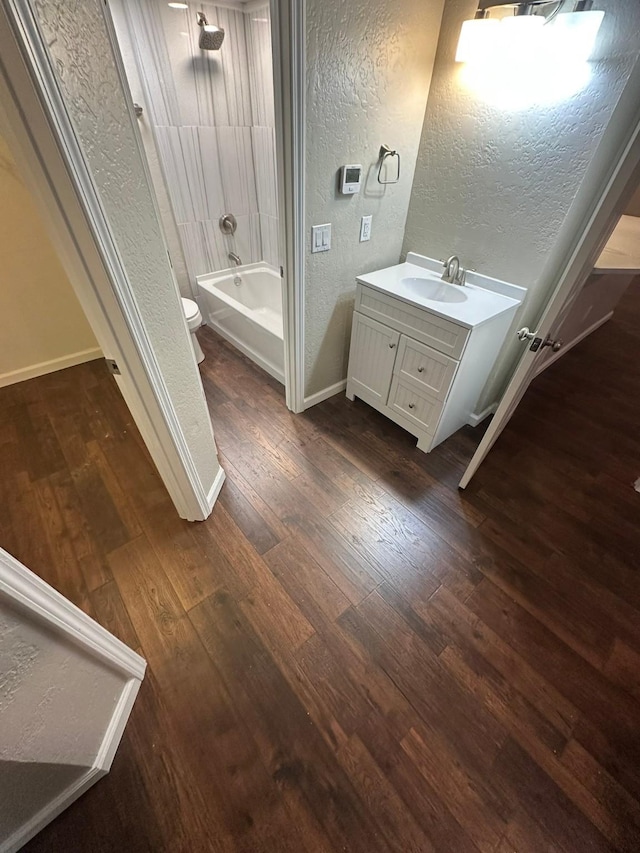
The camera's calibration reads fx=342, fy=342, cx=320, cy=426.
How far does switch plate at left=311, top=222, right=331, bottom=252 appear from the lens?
1.69m

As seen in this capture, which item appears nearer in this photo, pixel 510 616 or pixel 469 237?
pixel 510 616

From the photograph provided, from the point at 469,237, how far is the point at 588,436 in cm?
150

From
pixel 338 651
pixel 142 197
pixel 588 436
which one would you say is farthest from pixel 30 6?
pixel 588 436

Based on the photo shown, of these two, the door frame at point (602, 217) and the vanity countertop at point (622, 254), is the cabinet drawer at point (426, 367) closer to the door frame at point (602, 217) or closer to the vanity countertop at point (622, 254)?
the door frame at point (602, 217)

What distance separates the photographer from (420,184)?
6.35ft

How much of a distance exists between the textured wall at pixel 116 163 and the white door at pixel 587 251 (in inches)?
51.5

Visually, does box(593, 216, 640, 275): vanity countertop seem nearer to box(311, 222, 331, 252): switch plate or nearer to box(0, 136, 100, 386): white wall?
box(311, 222, 331, 252): switch plate

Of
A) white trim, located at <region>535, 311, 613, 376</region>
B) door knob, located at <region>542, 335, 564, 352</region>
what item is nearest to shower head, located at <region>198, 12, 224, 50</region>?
door knob, located at <region>542, 335, 564, 352</region>

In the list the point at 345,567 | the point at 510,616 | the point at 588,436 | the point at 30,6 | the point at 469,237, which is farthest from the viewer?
the point at 588,436

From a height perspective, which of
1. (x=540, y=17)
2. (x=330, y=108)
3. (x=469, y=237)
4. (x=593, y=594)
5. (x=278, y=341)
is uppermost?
(x=540, y=17)

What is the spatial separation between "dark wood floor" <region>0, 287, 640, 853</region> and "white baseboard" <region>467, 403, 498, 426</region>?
16 centimetres

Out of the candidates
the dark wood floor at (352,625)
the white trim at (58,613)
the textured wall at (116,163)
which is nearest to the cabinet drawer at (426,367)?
the dark wood floor at (352,625)

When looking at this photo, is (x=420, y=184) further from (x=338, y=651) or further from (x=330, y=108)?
(x=338, y=651)

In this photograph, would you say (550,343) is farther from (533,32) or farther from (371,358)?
(533,32)
